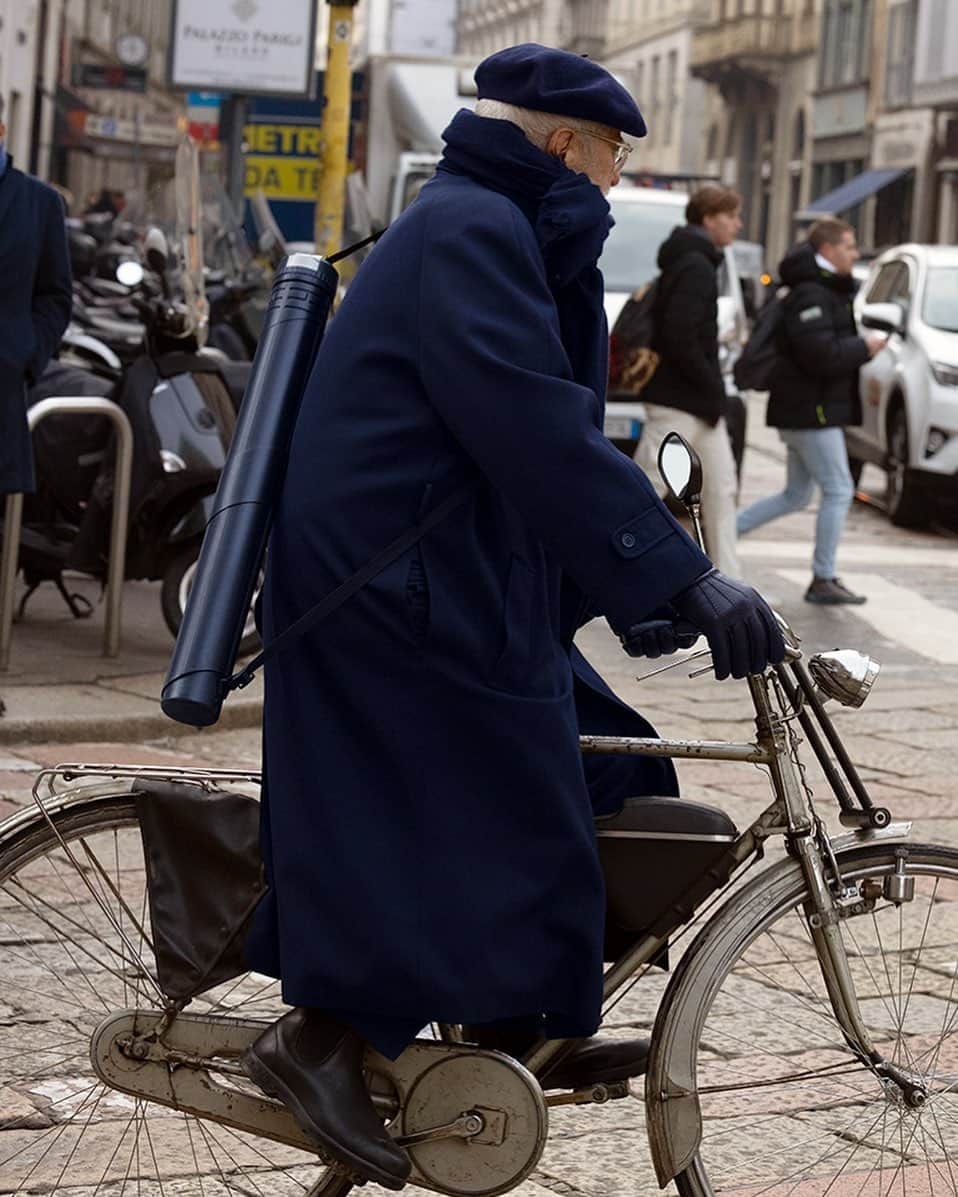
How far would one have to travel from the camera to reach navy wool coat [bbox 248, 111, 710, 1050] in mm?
2814

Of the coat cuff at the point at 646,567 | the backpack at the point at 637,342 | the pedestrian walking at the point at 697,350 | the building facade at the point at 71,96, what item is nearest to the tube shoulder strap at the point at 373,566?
the coat cuff at the point at 646,567

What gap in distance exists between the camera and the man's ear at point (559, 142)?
2.91 meters

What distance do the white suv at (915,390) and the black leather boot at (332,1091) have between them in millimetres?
11773

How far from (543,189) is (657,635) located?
57 cm

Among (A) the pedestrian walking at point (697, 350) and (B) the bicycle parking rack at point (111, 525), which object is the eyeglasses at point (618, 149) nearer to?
(B) the bicycle parking rack at point (111, 525)

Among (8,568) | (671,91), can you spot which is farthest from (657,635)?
(671,91)

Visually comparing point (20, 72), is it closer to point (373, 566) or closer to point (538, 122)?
point (538, 122)

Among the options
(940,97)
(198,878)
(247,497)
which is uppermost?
(940,97)

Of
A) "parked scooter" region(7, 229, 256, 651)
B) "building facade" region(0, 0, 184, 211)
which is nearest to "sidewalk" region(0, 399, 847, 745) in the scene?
"parked scooter" region(7, 229, 256, 651)

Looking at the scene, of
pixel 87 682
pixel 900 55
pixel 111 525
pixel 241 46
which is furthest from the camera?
pixel 900 55

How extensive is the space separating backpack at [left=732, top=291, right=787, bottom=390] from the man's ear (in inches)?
334

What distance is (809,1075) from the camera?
3.19 metres

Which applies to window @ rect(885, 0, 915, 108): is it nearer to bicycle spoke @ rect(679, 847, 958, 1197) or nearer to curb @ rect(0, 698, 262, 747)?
curb @ rect(0, 698, 262, 747)

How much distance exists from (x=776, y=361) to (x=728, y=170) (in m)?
50.7
